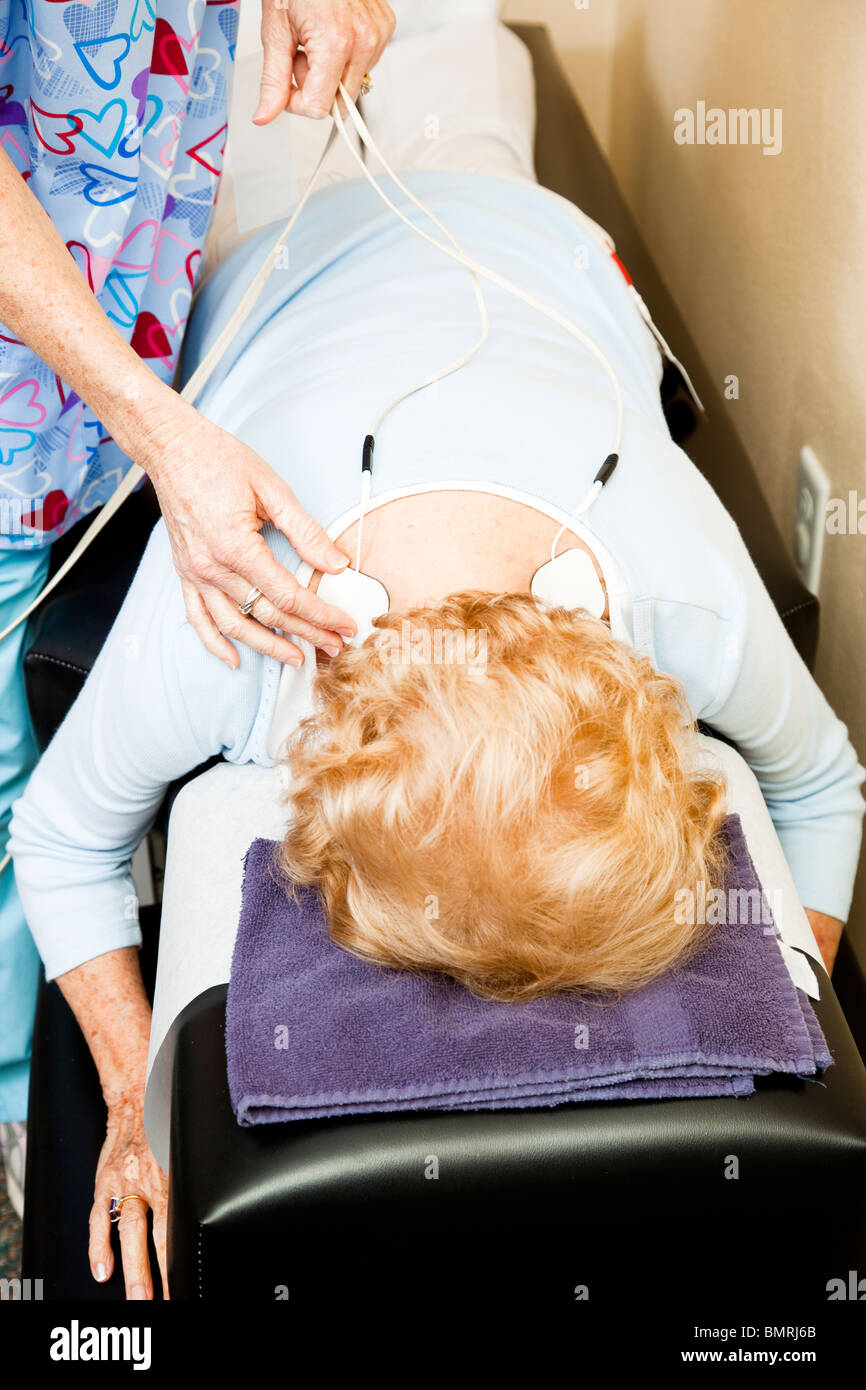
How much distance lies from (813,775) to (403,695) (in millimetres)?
434

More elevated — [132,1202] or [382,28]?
[382,28]

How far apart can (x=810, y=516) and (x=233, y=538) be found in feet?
2.65

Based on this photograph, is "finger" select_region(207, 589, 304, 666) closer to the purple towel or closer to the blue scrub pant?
the purple towel

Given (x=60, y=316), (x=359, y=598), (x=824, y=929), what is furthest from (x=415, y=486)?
(x=824, y=929)

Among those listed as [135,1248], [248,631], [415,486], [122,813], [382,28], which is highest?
[382,28]

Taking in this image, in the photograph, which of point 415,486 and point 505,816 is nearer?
point 505,816

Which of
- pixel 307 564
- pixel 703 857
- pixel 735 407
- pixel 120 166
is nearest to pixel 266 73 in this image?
pixel 120 166

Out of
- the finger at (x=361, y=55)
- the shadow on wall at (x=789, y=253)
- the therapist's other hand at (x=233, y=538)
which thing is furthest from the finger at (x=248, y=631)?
the shadow on wall at (x=789, y=253)

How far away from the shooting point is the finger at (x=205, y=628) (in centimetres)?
95

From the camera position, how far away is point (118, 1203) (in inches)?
39.9

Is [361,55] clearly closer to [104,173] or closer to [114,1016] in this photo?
[104,173]

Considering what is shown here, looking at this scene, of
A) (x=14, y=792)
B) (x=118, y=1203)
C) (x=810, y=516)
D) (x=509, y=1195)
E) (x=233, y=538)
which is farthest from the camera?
(x=810, y=516)
